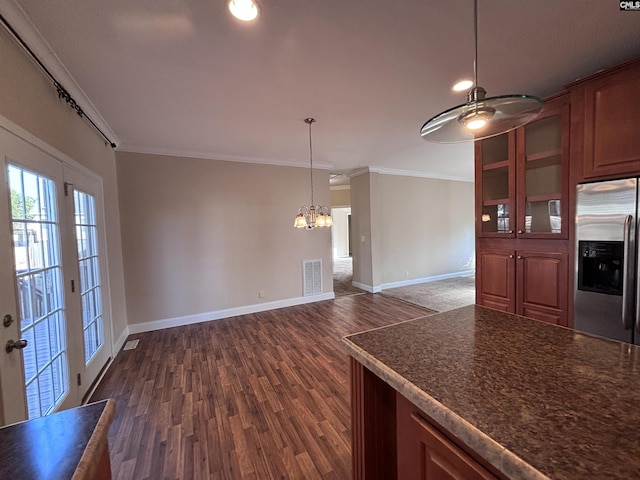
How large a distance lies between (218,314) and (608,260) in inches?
183

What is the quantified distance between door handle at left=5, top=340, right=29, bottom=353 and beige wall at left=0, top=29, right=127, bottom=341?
1.26 m

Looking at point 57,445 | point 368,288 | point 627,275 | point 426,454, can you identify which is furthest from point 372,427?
point 368,288

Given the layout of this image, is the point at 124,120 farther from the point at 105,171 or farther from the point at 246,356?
the point at 246,356

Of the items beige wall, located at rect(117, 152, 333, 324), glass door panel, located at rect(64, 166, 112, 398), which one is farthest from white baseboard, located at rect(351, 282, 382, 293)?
glass door panel, located at rect(64, 166, 112, 398)

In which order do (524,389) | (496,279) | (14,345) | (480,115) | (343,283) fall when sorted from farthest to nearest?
1. (343,283)
2. (496,279)
3. (14,345)
4. (480,115)
5. (524,389)

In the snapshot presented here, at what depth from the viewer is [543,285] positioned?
238 cm

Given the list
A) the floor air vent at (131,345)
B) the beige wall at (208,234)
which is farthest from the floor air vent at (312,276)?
the floor air vent at (131,345)

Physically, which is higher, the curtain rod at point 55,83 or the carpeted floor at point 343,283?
the curtain rod at point 55,83

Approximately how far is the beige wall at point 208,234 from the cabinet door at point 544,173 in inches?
130

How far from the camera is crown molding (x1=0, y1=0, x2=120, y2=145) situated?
146 centimetres

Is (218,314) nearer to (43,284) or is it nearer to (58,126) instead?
(43,284)

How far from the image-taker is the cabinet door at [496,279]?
2605 mm

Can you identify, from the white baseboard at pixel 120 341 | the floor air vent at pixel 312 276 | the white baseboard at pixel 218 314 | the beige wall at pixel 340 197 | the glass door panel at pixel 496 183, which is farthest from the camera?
the beige wall at pixel 340 197

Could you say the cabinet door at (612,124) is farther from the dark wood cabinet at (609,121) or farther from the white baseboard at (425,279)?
the white baseboard at (425,279)
